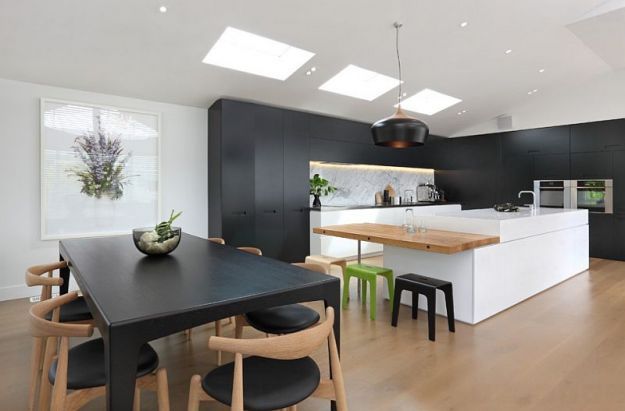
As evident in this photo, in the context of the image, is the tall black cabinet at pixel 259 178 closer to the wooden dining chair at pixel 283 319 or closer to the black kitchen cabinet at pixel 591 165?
the wooden dining chair at pixel 283 319

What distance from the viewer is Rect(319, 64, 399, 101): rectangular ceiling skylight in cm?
516

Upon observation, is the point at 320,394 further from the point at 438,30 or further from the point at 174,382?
the point at 438,30

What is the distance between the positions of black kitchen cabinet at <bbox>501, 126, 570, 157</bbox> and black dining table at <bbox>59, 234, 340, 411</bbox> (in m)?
6.60

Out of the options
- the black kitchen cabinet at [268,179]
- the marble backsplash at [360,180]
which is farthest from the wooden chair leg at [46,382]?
the marble backsplash at [360,180]

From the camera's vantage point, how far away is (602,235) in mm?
6246

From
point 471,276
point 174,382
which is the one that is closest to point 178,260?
point 174,382

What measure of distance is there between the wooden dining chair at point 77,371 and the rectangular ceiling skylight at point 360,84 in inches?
167

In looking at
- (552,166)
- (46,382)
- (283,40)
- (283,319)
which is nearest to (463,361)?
(283,319)

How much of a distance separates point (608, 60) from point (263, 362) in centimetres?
687

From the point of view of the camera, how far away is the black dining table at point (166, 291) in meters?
1.15

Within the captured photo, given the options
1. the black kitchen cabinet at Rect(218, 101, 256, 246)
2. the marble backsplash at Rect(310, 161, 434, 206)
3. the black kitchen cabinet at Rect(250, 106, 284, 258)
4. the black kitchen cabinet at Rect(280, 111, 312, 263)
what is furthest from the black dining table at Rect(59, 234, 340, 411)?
the marble backsplash at Rect(310, 161, 434, 206)

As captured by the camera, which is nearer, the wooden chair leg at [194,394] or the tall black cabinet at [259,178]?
the wooden chair leg at [194,394]

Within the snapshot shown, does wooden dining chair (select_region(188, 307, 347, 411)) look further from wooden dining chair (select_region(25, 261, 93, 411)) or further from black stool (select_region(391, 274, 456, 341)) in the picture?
black stool (select_region(391, 274, 456, 341))

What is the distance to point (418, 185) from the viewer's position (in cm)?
834
